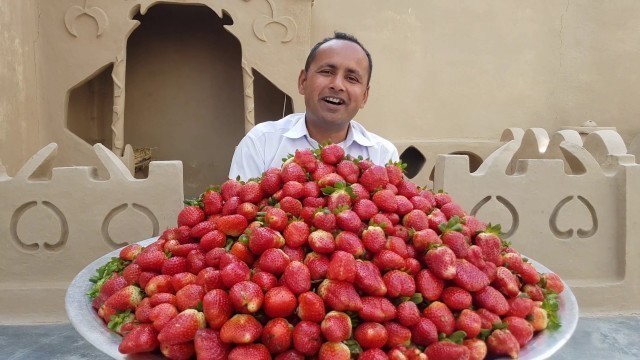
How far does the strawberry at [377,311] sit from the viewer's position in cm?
98

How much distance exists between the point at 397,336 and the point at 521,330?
282mm

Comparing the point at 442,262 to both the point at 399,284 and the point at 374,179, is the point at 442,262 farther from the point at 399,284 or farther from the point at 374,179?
the point at 374,179

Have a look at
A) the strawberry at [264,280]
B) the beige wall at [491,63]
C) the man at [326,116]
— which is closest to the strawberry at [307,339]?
the strawberry at [264,280]

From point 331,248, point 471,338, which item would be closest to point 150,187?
point 331,248

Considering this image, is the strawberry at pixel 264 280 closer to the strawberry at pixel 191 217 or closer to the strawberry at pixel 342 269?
the strawberry at pixel 342 269

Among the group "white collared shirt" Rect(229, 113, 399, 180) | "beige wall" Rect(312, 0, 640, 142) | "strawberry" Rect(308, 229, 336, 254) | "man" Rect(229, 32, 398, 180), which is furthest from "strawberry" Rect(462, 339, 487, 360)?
"beige wall" Rect(312, 0, 640, 142)

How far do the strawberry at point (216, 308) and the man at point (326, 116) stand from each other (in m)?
0.80

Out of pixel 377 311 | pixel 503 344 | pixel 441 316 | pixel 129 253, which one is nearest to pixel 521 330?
pixel 503 344

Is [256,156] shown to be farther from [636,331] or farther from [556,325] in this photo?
[636,331]

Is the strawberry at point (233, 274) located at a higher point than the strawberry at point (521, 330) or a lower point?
higher

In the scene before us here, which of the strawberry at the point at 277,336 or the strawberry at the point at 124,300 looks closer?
the strawberry at the point at 277,336

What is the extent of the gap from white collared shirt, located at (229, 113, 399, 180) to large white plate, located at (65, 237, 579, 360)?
0.88 metres

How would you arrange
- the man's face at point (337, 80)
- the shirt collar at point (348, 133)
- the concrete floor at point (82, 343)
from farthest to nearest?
1. the concrete floor at point (82, 343)
2. the shirt collar at point (348, 133)
3. the man's face at point (337, 80)

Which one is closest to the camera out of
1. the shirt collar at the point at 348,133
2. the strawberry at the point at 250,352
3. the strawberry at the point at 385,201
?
the strawberry at the point at 250,352
